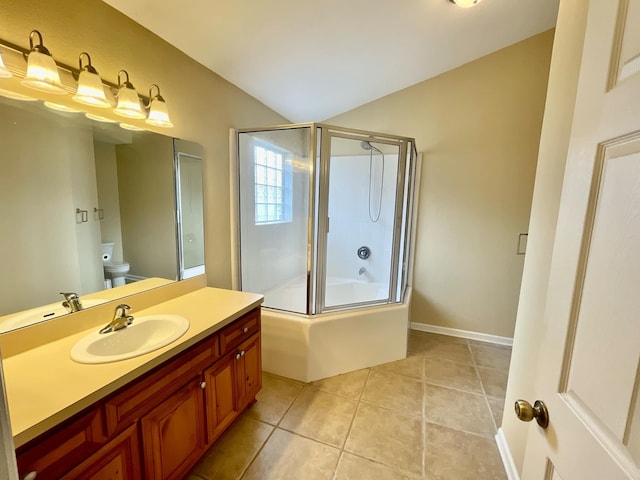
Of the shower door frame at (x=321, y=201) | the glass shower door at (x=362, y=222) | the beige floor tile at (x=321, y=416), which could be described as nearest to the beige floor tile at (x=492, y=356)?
the shower door frame at (x=321, y=201)

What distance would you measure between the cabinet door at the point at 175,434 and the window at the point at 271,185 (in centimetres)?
173

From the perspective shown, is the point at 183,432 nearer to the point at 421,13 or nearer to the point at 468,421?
the point at 468,421

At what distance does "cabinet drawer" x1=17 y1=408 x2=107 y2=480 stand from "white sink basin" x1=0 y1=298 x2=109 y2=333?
0.56 meters

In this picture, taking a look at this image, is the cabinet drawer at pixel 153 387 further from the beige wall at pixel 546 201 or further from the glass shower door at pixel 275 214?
the beige wall at pixel 546 201

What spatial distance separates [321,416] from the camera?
188 centimetres

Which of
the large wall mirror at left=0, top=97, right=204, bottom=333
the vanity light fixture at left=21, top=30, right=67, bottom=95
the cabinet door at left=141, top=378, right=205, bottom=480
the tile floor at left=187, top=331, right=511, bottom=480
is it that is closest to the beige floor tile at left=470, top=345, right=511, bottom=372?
the tile floor at left=187, top=331, right=511, bottom=480

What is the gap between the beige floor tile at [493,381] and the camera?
216 centimetres

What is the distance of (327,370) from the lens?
7.51 ft

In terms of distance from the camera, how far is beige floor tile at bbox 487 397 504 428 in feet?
6.16

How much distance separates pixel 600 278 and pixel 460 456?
5.24 ft

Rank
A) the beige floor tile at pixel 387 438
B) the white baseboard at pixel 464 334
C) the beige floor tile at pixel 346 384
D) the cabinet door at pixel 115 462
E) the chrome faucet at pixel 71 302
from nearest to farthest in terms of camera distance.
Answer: the cabinet door at pixel 115 462
the chrome faucet at pixel 71 302
the beige floor tile at pixel 387 438
the beige floor tile at pixel 346 384
the white baseboard at pixel 464 334

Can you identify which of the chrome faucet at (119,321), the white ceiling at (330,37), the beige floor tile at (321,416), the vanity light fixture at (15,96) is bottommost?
the beige floor tile at (321,416)

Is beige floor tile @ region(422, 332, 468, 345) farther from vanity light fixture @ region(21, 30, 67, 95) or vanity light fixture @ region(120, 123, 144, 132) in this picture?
vanity light fixture @ region(21, 30, 67, 95)

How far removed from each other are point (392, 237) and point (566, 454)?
2.28m
